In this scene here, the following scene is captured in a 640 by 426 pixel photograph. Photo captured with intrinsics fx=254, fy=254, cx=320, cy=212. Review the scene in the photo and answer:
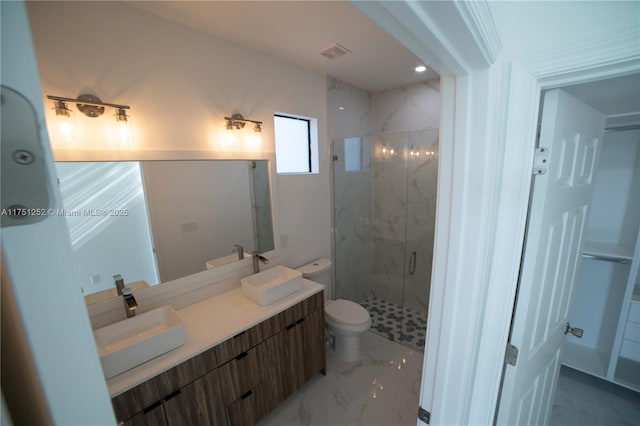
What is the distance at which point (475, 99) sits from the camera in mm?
751

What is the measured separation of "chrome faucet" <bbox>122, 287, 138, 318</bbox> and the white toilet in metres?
1.34

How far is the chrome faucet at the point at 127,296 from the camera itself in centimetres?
148

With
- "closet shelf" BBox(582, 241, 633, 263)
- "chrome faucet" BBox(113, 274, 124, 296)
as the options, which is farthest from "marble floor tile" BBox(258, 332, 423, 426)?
"closet shelf" BBox(582, 241, 633, 263)

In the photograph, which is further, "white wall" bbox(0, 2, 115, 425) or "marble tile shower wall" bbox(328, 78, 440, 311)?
"marble tile shower wall" bbox(328, 78, 440, 311)

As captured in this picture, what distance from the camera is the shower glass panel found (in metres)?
2.93

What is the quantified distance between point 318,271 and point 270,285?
62cm

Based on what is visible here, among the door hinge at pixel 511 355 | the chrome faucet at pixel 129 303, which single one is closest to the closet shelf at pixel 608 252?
the door hinge at pixel 511 355

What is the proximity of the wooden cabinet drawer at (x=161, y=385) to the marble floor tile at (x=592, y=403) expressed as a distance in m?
2.44

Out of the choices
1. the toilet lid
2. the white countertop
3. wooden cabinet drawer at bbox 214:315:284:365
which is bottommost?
the toilet lid

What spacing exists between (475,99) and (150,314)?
1935 mm

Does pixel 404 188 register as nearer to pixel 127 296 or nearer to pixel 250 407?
pixel 250 407

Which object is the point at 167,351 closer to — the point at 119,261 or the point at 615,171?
the point at 119,261

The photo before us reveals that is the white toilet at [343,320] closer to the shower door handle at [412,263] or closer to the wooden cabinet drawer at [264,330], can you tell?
the wooden cabinet drawer at [264,330]

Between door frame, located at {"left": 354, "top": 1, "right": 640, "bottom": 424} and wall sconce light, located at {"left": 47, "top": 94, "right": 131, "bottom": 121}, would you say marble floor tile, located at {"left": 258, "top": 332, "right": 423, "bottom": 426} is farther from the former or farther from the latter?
wall sconce light, located at {"left": 47, "top": 94, "right": 131, "bottom": 121}
